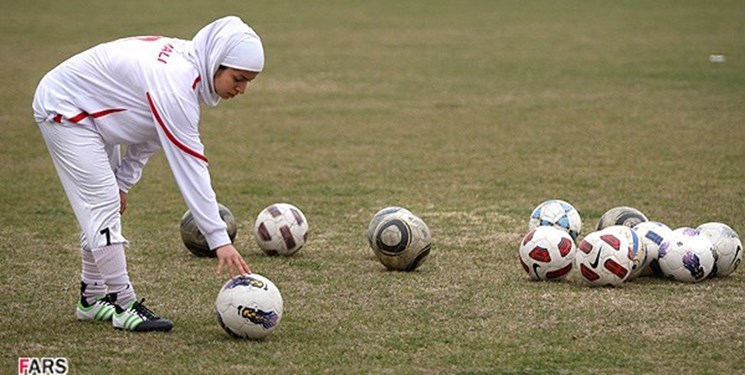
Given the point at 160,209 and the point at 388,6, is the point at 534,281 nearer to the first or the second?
the point at 160,209

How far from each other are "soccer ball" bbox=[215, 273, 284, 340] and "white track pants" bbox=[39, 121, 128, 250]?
85cm

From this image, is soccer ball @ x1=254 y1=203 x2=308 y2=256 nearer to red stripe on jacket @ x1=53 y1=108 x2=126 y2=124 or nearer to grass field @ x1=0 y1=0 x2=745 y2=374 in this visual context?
grass field @ x1=0 y1=0 x2=745 y2=374

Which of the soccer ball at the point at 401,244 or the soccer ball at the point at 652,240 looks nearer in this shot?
the soccer ball at the point at 652,240

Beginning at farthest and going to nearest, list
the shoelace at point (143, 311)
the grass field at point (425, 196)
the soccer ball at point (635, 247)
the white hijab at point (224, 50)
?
the soccer ball at point (635, 247) < the shoelace at point (143, 311) < the grass field at point (425, 196) < the white hijab at point (224, 50)

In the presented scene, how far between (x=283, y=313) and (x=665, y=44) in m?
27.0

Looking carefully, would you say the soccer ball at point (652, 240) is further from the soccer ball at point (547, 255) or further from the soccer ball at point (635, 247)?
the soccer ball at point (547, 255)

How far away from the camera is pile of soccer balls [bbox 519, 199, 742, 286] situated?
10.0 m

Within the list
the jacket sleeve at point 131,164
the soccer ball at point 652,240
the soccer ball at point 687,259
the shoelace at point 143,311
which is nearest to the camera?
the shoelace at point 143,311

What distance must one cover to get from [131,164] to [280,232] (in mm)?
2559

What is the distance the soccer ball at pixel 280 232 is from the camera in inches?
451

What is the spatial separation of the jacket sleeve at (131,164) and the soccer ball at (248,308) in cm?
123

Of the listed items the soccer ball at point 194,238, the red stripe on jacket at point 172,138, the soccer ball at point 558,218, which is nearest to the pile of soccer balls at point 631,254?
the soccer ball at point 558,218

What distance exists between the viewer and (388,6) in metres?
48.7

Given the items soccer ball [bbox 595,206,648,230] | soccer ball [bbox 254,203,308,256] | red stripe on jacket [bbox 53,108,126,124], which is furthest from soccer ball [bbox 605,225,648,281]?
red stripe on jacket [bbox 53,108,126,124]
